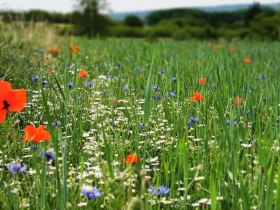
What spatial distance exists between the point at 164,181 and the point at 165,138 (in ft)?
1.81

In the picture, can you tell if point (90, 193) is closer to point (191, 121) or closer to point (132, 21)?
point (191, 121)

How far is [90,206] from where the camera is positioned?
1.99 metres

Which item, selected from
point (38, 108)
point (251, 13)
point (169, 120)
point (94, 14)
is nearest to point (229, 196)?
point (169, 120)

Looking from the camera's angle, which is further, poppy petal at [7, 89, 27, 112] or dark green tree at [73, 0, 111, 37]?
dark green tree at [73, 0, 111, 37]

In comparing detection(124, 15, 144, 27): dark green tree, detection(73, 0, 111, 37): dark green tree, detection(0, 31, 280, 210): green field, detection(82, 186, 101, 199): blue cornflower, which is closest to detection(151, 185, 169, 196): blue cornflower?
detection(0, 31, 280, 210): green field

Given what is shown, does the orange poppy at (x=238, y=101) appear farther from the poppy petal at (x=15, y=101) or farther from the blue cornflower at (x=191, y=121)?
the poppy petal at (x=15, y=101)

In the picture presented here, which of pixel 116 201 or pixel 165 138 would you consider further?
pixel 165 138

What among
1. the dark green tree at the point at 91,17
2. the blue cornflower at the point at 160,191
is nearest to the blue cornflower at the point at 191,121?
the blue cornflower at the point at 160,191

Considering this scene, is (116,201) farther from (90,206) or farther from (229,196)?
(229,196)

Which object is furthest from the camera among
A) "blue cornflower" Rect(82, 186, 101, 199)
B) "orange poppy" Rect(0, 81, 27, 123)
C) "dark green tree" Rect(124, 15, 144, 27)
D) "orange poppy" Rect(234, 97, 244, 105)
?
"dark green tree" Rect(124, 15, 144, 27)

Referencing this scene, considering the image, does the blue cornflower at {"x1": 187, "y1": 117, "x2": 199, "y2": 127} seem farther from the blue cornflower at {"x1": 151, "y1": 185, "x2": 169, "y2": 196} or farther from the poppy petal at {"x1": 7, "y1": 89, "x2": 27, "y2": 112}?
the poppy petal at {"x1": 7, "y1": 89, "x2": 27, "y2": 112}

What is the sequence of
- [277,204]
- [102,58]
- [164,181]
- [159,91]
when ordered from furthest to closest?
[102,58]
[159,91]
[164,181]
[277,204]

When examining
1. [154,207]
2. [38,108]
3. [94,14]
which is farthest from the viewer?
[94,14]

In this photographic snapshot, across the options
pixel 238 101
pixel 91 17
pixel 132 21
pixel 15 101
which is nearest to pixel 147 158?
pixel 238 101
